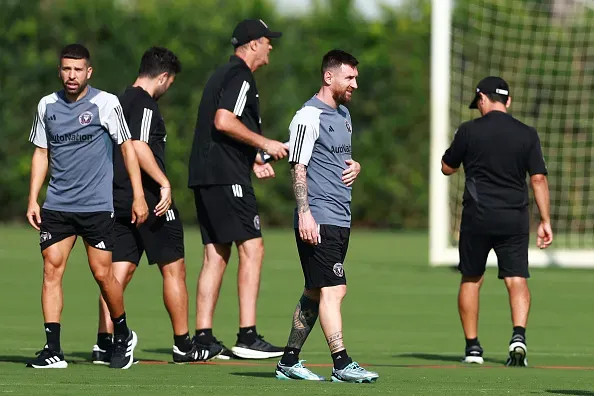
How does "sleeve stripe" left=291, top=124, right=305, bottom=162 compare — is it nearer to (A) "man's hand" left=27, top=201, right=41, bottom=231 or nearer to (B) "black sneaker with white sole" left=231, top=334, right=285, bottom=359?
(A) "man's hand" left=27, top=201, right=41, bottom=231

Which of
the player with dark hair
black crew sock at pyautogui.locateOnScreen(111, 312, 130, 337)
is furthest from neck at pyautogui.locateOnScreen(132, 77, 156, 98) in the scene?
black crew sock at pyautogui.locateOnScreen(111, 312, 130, 337)

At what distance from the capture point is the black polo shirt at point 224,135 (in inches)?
395

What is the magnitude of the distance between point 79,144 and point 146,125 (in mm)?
699

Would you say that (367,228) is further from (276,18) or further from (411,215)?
(276,18)

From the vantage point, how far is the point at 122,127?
29.3 feet

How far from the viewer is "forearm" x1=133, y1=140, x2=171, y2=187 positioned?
30.6 feet

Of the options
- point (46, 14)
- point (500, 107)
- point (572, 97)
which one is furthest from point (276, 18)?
point (500, 107)

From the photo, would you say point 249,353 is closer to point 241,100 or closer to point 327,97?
point 241,100

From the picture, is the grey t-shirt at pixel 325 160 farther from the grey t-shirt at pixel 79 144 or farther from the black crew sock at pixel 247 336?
the black crew sock at pixel 247 336

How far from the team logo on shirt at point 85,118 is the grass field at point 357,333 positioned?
1.56 m

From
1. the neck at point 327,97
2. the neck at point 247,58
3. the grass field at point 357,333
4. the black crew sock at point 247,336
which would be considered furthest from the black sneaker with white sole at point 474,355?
the neck at point 247,58

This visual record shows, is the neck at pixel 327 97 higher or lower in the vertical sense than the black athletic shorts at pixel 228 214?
higher

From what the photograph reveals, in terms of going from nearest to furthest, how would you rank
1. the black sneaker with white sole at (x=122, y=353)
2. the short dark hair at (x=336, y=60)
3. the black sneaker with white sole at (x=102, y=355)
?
1. the short dark hair at (x=336, y=60)
2. the black sneaker with white sole at (x=122, y=353)
3. the black sneaker with white sole at (x=102, y=355)

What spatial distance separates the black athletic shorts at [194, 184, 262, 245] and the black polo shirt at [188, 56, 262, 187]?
67mm
